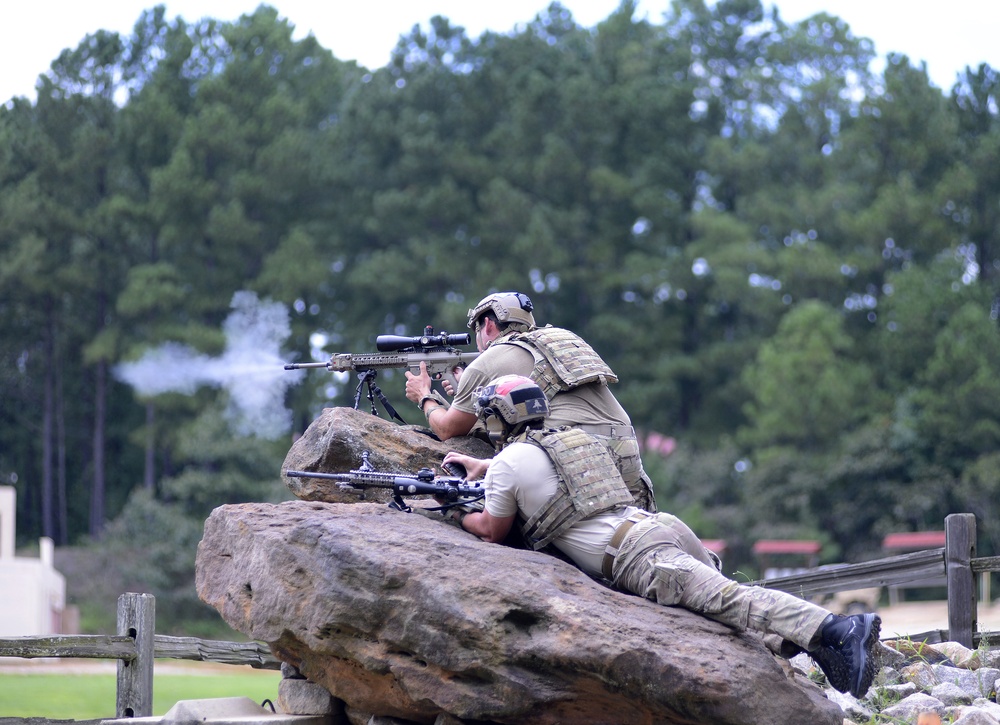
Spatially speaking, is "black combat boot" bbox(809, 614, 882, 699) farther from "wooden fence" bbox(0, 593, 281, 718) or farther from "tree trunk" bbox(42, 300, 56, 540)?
"tree trunk" bbox(42, 300, 56, 540)

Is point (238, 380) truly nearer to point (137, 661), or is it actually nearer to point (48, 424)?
point (48, 424)

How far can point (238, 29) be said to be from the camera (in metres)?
45.4

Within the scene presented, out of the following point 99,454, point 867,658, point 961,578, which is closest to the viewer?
point 867,658

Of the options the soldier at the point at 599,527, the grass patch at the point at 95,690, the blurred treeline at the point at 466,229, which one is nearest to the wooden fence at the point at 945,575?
the soldier at the point at 599,527

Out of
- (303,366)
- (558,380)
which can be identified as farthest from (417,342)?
(558,380)

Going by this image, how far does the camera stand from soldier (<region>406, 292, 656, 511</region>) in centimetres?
713

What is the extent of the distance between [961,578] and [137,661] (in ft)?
18.3

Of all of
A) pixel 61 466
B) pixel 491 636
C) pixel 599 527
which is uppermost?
pixel 599 527

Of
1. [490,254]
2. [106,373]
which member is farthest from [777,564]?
[106,373]

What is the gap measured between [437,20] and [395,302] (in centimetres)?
1256

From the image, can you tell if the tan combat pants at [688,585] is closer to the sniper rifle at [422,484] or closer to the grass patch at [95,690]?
the sniper rifle at [422,484]

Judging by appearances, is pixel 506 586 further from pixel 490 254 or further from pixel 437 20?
pixel 437 20

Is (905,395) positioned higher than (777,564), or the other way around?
(905,395)

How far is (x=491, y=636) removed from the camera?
233 inches
